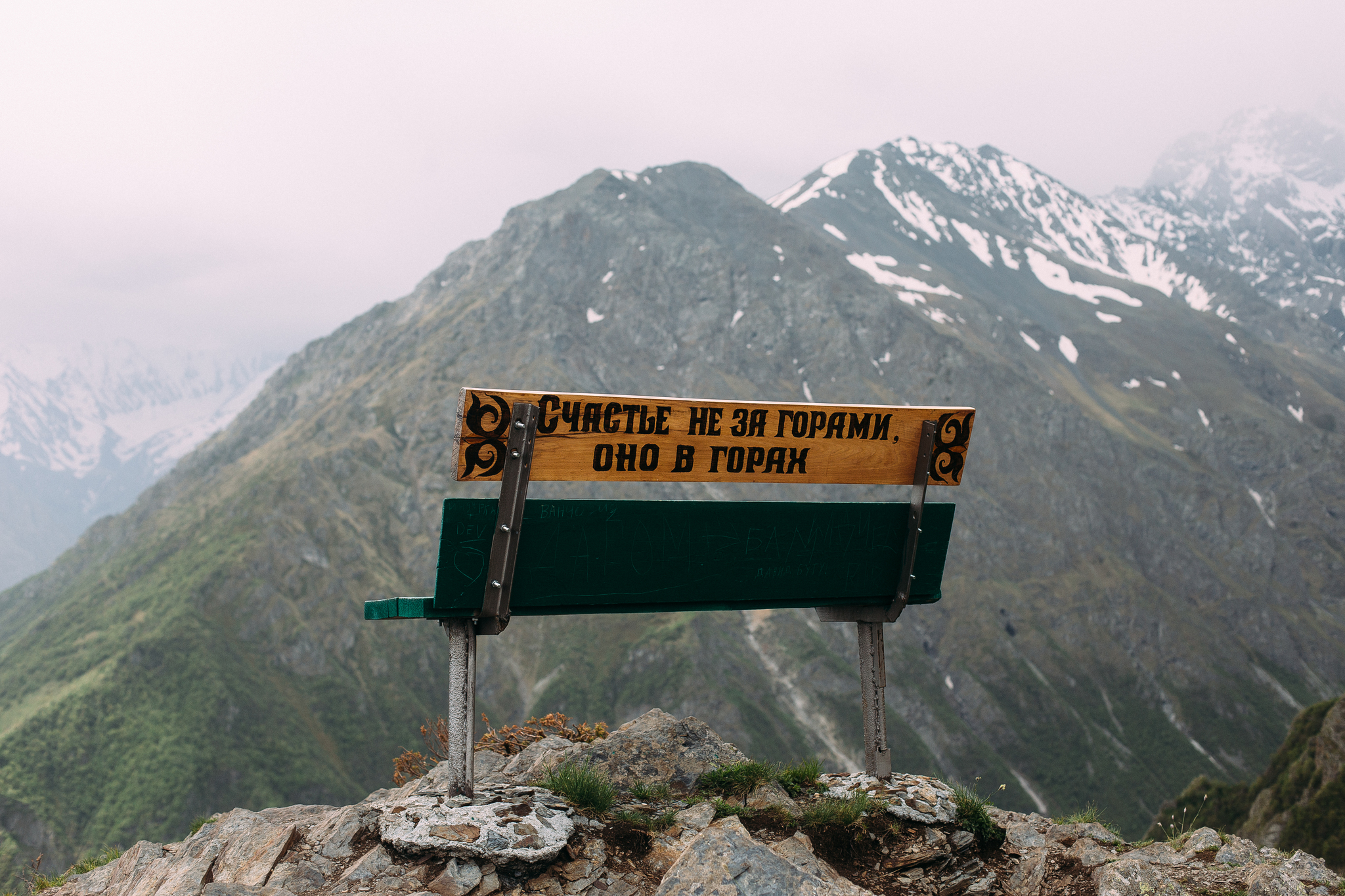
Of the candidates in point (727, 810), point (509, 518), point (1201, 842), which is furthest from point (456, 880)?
point (1201, 842)

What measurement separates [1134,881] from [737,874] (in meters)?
3.63

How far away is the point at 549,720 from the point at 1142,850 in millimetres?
7335

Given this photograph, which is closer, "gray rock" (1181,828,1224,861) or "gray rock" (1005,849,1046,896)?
"gray rock" (1005,849,1046,896)

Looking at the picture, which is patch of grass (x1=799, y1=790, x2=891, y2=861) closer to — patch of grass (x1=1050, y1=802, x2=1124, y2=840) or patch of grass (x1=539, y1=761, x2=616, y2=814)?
patch of grass (x1=539, y1=761, x2=616, y2=814)

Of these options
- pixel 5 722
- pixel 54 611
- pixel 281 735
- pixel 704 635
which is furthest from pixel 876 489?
pixel 54 611

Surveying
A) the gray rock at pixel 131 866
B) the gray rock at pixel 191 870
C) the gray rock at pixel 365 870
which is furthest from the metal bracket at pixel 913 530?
the gray rock at pixel 131 866

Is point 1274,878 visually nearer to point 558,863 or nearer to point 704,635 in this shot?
point 558,863

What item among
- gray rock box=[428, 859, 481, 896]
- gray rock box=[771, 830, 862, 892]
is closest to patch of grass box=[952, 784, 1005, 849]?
gray rock box=[771, 830, 862, 892]

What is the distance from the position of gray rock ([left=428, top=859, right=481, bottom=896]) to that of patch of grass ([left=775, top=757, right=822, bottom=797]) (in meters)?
3.57

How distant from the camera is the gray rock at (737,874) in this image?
19.2ft

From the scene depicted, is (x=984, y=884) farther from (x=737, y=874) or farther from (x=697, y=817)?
(x=737, y=874)

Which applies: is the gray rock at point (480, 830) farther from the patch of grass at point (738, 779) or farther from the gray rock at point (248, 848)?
the patch of grass at point (738, 779)

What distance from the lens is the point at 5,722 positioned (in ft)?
418

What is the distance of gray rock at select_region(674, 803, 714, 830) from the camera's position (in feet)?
25.0
